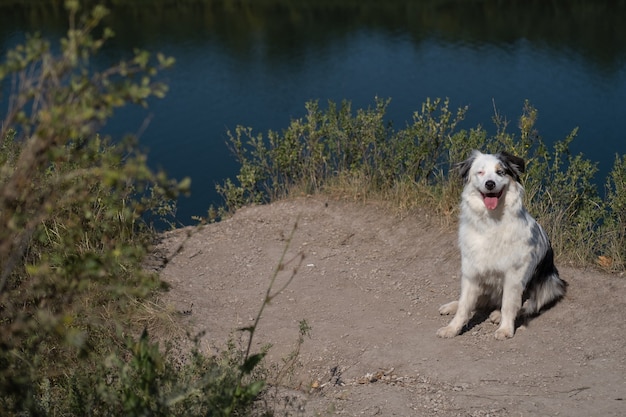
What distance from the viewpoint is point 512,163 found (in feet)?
18.8

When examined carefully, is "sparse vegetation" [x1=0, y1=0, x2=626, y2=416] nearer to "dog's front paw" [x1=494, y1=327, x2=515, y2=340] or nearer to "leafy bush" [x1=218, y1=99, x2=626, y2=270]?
"leafy bush" [x1=218, y1=99, x2=626, y2=270]

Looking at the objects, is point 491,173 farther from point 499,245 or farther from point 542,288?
point 542,288

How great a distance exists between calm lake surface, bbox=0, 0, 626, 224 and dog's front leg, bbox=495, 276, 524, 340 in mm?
6362

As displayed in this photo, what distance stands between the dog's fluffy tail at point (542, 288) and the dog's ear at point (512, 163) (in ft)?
2.49

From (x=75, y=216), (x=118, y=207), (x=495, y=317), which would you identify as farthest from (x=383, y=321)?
(x=75, y=216)

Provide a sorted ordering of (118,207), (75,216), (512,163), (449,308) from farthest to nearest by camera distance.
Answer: (449,308) → (512,163) → (118,207) → (75,216)

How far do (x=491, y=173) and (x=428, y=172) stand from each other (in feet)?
11.0

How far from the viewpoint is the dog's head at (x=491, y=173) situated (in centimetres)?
561

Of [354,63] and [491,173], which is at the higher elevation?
[491,173]

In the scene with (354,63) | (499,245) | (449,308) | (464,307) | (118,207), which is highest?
(118,207)

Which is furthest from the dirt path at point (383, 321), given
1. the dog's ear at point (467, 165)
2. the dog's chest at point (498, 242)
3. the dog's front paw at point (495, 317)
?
the dog's ear at point (467, 165)

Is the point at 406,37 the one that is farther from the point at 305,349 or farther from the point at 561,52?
the point at 305,349

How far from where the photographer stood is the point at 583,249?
7.29 meters

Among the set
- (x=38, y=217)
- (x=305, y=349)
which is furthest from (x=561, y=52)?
(x=38, y=217)
